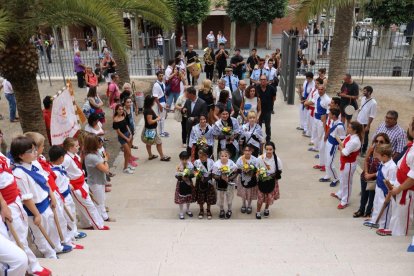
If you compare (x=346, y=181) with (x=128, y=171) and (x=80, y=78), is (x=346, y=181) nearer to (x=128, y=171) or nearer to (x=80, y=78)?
(x=128, y=171)

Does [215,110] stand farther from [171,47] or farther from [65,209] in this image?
[171,47]

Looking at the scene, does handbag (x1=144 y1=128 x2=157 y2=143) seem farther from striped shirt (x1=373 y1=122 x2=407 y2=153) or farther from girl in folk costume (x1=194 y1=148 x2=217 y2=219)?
striped shirt (x1=373 y1=122 x2=407 y2=153)

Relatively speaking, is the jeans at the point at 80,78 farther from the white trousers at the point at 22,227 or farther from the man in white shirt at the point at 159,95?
the white trousers at the point at 22,227

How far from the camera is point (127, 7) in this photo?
34.8ft

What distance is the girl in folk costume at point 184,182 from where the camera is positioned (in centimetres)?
636

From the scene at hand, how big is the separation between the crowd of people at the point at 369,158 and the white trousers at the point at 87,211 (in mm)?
4041

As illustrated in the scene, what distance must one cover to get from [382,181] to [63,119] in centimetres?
548

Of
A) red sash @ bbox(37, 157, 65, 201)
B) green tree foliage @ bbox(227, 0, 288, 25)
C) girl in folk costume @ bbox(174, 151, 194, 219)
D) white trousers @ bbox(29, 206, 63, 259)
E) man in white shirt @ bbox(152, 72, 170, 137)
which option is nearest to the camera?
white trousers @ bbox(29, 206, 63, 259)

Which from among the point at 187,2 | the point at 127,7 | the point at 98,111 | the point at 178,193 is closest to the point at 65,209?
the point at 178,193

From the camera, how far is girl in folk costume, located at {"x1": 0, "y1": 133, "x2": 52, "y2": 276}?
3.86 metres

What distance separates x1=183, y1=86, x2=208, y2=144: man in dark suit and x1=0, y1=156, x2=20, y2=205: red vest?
4.73 metres

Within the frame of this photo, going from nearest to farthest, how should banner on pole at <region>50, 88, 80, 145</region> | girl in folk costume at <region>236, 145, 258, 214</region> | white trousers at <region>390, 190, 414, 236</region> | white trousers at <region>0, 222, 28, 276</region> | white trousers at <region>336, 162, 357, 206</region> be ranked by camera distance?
white trousers at <region>0, 222, 28, 276</region> < white trousers at <region>390, 190, 414, 236</region> < girl in folk costume at <region>236, 145, 258, 214</region> < white trousers at <region>336, 162, 357, 206</region> < banner on pole at <region>50, 88, 80, 145</region>

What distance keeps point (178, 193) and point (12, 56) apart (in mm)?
3869

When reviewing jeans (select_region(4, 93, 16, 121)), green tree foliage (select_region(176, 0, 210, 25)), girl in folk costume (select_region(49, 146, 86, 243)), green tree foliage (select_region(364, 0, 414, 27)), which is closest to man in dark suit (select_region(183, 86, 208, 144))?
girl in folk costume (select_region(49, 146, 86, 243))
